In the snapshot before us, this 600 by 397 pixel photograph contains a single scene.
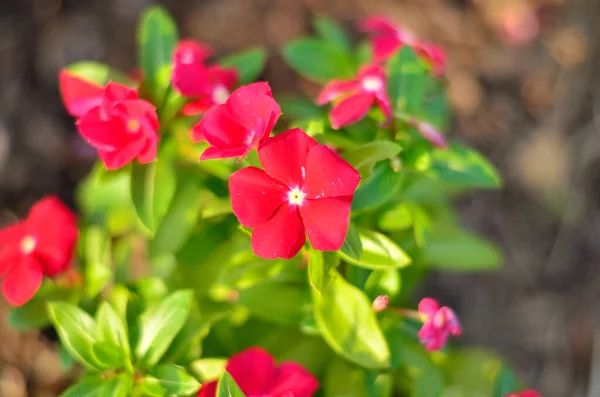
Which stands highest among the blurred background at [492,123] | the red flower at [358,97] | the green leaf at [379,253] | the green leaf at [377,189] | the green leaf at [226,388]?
the red flower at [358,97]

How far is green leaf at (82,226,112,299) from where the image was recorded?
1973 millimetres

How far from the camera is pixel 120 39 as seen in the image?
3.50 metres

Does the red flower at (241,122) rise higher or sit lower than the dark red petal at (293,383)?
higher

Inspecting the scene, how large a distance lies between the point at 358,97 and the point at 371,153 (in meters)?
0.21

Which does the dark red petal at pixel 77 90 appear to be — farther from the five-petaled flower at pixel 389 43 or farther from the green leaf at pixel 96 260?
the five-petaled flower at pixel 389 43

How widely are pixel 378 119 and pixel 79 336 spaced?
104 cm

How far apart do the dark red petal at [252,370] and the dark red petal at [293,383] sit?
2cm

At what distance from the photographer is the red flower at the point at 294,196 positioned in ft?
4.58

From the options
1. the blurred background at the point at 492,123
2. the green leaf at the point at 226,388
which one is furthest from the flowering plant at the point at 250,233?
the blurred background at the point at 492,123

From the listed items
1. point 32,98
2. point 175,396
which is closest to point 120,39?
point 32,98

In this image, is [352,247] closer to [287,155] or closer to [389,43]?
[287,155]

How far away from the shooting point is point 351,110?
5.53 ft

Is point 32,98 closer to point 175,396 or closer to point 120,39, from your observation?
point 120,39

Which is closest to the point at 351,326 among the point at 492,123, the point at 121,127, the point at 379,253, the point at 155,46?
the point at 379,253
